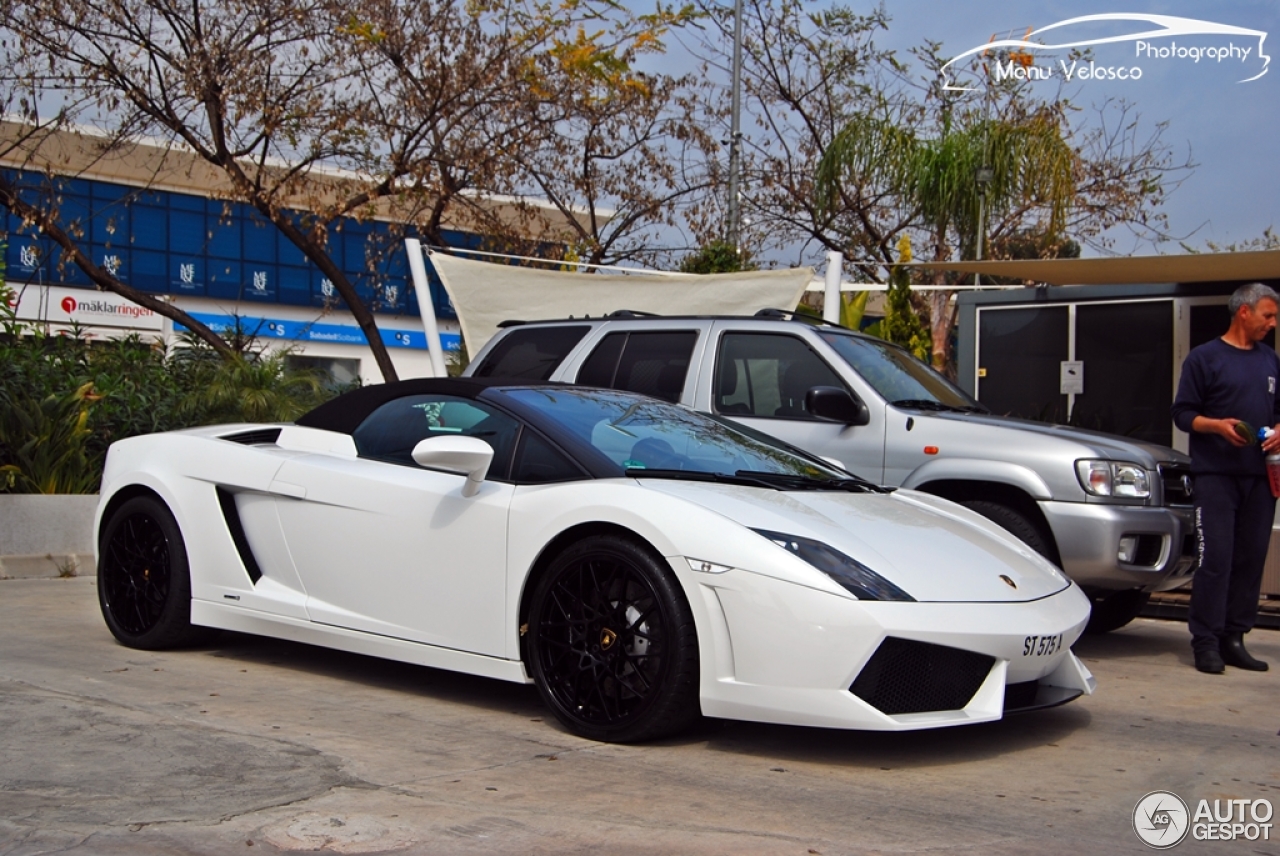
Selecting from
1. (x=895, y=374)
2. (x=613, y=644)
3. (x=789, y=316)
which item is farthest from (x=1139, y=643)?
(x=613, y=644)

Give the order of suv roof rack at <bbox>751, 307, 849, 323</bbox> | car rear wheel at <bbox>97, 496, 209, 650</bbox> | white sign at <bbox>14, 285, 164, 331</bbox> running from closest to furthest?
car rear wheel at <bbox>97, 496, 209, 650</bbox>
suv roof rack at <bbox>751, 307, 849, 323</bbox>
white sign at <bbox>14, 285, 164, 331</bbox>

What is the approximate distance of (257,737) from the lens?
179 inches

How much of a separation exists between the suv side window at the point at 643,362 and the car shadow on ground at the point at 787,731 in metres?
2.69

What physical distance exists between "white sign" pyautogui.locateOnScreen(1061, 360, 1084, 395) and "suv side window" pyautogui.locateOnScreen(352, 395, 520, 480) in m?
8.52

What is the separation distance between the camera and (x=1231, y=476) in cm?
659

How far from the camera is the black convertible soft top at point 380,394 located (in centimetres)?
578

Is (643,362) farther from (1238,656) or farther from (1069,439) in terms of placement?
(1238,656)

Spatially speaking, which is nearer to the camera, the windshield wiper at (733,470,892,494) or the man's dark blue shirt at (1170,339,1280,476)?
the windshield wiper at (733,470,892,494)

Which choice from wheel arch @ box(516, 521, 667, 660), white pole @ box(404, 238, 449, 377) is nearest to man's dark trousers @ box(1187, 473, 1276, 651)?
wheel arch @ box(516, 521, 667, 660)

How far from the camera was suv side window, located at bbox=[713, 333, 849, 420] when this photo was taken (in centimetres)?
781

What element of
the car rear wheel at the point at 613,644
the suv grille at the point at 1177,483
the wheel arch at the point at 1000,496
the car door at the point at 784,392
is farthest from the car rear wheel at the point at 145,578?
the suv grille at the point at 1177,483

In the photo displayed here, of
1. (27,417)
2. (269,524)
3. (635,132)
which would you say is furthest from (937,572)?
(635,132)

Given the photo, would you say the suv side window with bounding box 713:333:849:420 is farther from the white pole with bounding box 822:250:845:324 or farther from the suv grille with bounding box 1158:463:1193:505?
the white pole with bounding box 822:250:845:324

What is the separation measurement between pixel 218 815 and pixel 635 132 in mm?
19950
